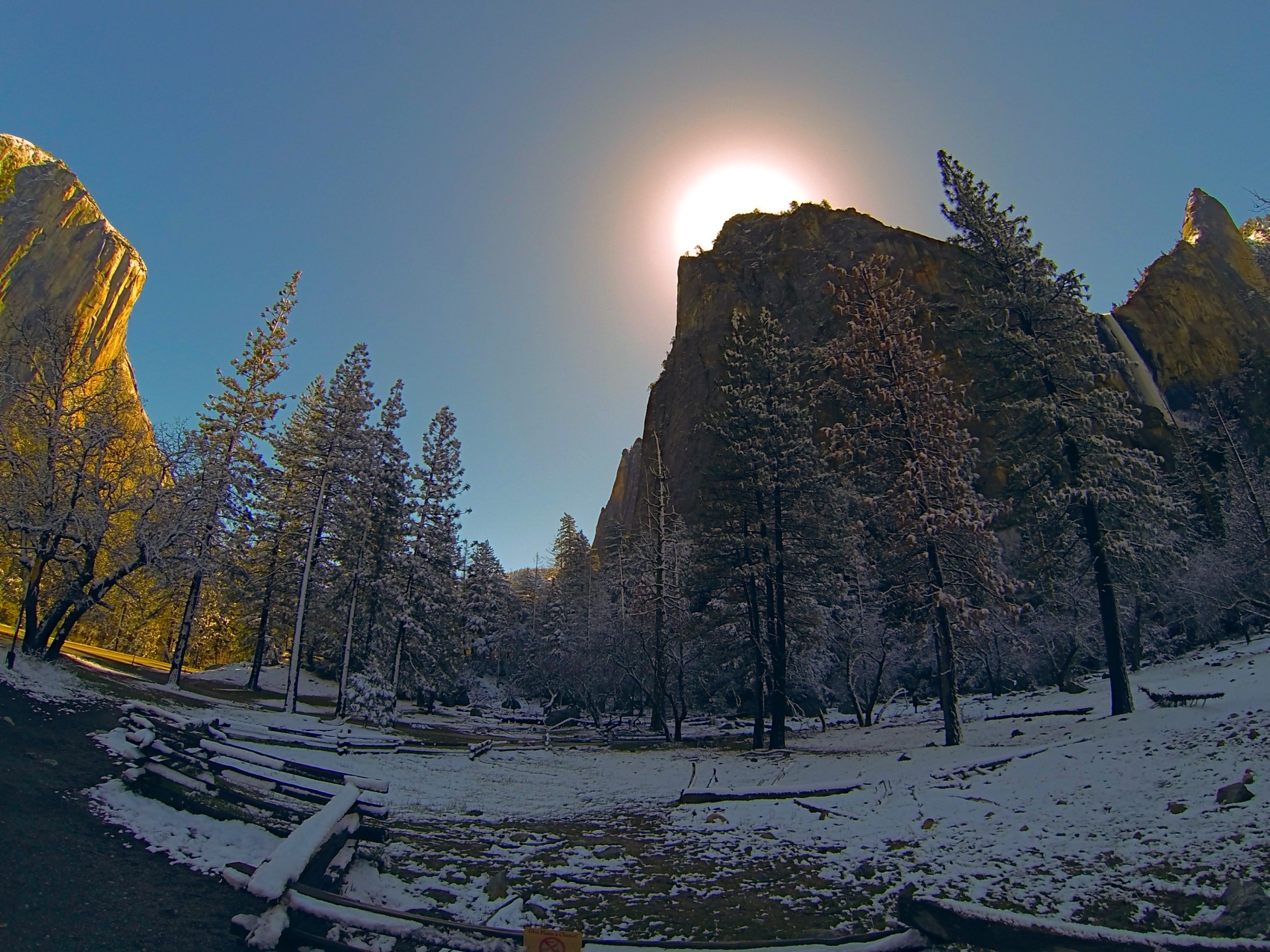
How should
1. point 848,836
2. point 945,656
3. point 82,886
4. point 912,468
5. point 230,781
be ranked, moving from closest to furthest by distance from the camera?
point 82,886, point 848,836, point 230,781, point 945,656, point 912,468

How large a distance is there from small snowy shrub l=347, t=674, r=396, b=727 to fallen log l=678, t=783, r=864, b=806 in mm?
18287

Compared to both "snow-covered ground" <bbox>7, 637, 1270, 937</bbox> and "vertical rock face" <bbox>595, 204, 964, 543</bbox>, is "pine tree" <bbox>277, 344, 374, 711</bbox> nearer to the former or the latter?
"snow-covered ground" <bbox>7, 637, 1270, 937</bbox>

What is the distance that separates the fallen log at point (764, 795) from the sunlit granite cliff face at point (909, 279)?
54143mm

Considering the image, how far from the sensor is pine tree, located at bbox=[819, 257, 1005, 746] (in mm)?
17000

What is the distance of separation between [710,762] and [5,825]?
15.5m

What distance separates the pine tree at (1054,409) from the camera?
671 inches

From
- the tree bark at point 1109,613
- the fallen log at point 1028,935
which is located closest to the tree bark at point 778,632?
the tree bark at point 1109,613

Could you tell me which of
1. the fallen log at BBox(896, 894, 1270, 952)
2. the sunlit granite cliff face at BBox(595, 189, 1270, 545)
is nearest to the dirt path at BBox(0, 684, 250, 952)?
the fallen log at BBox(896, 894, 1270, 952)

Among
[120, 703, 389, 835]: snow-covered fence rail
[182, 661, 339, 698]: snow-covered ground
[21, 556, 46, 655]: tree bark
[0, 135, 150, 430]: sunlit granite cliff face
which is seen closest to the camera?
[120, 703, 389, 835]: snow-covered fence rail

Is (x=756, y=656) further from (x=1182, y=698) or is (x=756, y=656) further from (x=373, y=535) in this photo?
(x=373, y=535)

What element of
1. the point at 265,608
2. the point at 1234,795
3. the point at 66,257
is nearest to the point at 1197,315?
the point at 1234,795

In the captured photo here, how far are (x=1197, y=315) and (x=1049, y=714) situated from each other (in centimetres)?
8218

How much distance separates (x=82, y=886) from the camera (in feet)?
16.6

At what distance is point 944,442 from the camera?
710 inches
